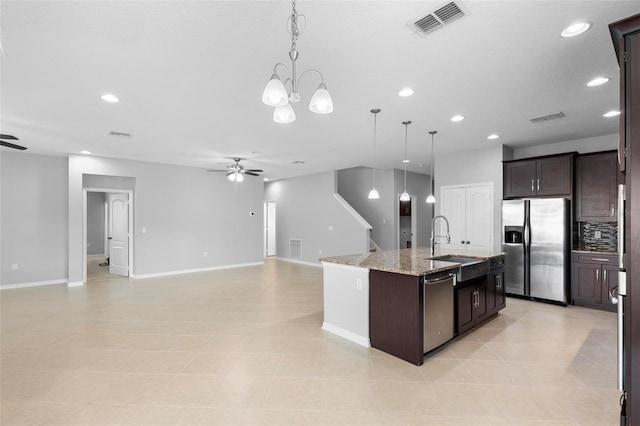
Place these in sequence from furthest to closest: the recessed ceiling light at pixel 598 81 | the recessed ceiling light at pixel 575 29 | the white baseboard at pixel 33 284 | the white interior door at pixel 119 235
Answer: the white interior door at pixel 119 235 → the white baseboard at pixel 33 284 → the recessed ceiling light at pixel 598 81 → the recessed ceiling light at pixel 575 29

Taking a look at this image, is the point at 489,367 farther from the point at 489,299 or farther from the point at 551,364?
the point at 489,299

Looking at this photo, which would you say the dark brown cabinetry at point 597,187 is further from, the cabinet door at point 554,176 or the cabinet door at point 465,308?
the cabinet door at point 465,308

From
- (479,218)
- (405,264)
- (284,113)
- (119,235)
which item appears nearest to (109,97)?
(284,113)

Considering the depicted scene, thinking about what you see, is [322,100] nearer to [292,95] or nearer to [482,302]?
[292,95]

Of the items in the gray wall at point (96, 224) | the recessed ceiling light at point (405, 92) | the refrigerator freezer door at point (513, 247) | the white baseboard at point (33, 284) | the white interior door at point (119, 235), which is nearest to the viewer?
the recessed ceiling light at point (405, 92)

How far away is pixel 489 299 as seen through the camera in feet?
13.2

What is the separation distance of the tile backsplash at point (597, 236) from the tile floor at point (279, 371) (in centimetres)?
114

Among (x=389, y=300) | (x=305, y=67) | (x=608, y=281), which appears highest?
(x=305, y=67)

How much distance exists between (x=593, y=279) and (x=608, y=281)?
6.6 inches

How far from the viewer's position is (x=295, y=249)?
958cm

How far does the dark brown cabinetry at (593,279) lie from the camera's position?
452cm

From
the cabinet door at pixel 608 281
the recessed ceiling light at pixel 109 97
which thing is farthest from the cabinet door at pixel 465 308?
the recessed ceiling light at pixel 109 97

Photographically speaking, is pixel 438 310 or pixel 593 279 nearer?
pixel 438 310

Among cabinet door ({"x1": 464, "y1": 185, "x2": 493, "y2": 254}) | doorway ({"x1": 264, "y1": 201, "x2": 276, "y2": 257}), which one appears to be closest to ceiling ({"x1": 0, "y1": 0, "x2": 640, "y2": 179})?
cabinet door ({"x1": 464, "y1": 185, "x2": 493, "y2": 254})
